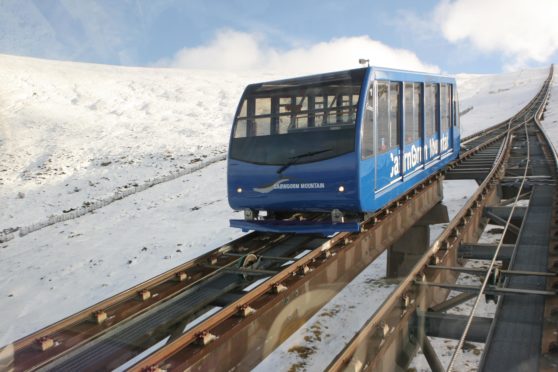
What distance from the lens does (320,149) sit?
684 cm

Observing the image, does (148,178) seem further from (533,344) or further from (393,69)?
(533,344)

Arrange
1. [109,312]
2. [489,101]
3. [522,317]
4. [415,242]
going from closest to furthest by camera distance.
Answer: [522,317] → [109,312] → [415,242] → [489,101]

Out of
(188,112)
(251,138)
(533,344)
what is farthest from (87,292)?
(188,112)

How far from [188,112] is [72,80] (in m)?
18.1

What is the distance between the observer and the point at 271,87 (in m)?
7.55

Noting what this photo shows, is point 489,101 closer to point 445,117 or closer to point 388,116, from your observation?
point 445,117

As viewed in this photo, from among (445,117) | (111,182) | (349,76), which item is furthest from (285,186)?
(111,182)

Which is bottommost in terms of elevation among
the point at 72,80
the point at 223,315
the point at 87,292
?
the point at 87,292

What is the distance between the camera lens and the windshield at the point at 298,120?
22.3ft

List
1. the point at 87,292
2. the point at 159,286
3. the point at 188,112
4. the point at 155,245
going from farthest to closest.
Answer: the point at 188,112 → the point at 155,245 → the point at 87,292 → the point at 159,286

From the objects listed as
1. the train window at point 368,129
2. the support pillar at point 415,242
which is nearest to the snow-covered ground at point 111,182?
the support pillar at point 415,242

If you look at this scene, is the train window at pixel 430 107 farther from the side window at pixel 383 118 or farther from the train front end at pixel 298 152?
the train front end at pixel 298 152

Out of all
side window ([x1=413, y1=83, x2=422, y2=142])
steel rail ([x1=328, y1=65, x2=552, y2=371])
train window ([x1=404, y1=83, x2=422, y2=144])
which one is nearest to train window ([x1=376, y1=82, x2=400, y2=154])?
train window ([x1=404, y1=83, x2=422, y2=144])

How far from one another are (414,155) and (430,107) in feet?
5.53
